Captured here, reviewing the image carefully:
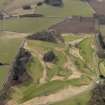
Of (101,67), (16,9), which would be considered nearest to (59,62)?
(101,67)

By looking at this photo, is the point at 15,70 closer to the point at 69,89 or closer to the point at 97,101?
the point at 69,89

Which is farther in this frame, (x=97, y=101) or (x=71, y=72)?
(x=71, y=72)

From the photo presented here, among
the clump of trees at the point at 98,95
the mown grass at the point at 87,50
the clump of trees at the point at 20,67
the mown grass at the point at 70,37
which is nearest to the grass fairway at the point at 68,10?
the mown grass at the point at 70,37

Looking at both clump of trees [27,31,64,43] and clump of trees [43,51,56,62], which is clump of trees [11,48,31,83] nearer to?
clump of trees [43,51,56,62]

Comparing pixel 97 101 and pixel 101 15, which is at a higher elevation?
pixel 97 101

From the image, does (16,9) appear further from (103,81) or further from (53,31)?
(103,81)

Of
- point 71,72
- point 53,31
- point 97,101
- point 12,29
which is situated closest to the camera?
point 97,101

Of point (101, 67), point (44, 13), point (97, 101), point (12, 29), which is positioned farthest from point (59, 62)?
point (44, 13)

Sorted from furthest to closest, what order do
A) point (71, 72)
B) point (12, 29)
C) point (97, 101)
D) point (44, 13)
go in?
point (44, 13)
point (12, 29)
point (71, 72)
point (97, 101)

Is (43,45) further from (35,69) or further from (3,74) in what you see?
(3,74)
